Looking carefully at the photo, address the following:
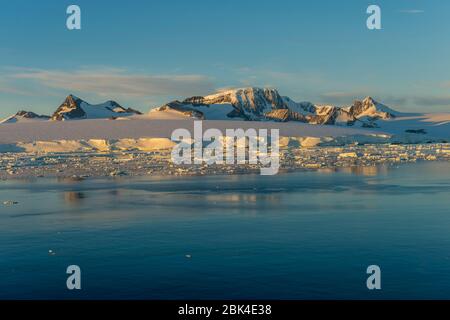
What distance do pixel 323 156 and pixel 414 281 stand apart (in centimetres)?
3364

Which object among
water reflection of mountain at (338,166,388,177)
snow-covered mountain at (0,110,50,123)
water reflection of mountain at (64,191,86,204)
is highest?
snow-covered mountain at (0,110,50,123)

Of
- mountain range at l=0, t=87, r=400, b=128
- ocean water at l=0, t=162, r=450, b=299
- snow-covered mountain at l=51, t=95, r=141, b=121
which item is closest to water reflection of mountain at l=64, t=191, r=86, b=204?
ocean water at l=0, t=162, r=450, b=299

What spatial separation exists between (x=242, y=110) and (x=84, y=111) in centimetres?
3330

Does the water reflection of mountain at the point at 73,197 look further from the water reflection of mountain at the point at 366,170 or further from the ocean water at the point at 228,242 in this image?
the water reflection of mountain at the point at 366,170

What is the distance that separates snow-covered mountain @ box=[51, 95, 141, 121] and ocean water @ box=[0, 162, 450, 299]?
79.8m

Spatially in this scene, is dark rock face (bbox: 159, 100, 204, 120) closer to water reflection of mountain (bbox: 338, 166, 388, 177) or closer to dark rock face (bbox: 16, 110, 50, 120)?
dark rock face (bbox: 16, 110, 50, 120)

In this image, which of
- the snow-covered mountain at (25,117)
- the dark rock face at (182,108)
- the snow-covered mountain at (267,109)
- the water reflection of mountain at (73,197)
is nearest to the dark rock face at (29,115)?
the snow-covered mountain at (25,117)

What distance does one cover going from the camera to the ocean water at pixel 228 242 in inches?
411

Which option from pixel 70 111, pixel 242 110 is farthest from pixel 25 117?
pixel 242 110

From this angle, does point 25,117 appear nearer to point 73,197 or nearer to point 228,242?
point 73,197

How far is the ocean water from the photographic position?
10.4 metres
